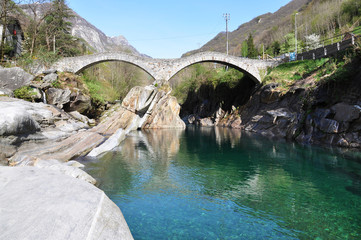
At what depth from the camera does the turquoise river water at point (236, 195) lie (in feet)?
16.6

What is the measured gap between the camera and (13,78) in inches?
706

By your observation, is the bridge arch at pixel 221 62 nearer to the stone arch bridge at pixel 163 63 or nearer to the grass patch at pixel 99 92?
the stone arch bridge at pixel 163 63

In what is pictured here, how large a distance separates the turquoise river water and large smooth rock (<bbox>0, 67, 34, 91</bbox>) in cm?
1093

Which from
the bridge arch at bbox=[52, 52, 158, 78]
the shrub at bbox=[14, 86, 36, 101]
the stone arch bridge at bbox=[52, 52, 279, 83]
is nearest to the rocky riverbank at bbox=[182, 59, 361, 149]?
the stone arch bridge at bbox=[52, 52, 279, 83]

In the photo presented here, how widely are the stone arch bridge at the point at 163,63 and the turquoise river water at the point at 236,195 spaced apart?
19.4m

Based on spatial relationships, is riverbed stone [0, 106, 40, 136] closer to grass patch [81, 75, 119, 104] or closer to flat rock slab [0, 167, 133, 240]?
flat rock slab [0, 167, 133, 240]

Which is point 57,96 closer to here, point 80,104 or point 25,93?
point 80,104

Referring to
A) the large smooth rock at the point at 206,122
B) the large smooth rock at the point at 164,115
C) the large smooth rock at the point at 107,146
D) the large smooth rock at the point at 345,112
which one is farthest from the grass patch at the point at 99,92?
the large smooth rock at the point at 345,112

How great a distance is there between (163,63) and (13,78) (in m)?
16.6

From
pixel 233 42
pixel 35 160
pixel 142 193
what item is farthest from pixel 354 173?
pixel 233 42

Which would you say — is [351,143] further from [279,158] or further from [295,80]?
[295,80]

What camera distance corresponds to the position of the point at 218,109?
38.2 m

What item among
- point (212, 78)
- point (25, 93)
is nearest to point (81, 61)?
point (25, 93)

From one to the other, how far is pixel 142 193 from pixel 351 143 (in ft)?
41.7
